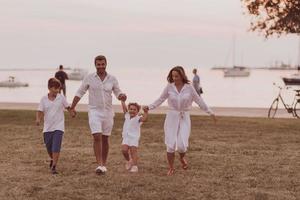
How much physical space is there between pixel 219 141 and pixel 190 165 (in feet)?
13.3

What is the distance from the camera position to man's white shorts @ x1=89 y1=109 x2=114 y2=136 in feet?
34.6

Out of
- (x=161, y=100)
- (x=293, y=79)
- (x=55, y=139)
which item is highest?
(x=161, y=100)

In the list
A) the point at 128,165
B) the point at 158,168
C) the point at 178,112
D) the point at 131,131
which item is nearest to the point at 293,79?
the point at 158,168

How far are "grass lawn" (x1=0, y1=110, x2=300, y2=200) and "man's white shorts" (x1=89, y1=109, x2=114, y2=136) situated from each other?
2.52 feet

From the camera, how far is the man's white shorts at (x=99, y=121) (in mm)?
10539

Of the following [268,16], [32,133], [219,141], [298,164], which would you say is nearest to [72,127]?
[32,133]

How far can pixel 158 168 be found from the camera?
11.5 metres

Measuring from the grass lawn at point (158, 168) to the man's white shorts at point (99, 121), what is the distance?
0.77m

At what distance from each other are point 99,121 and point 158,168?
1.61 metres

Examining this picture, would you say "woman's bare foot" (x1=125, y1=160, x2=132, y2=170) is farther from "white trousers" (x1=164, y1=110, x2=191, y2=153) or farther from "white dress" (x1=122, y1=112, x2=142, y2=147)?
"white trousers" (x1=164, y1=110, x2=191, y2=153)

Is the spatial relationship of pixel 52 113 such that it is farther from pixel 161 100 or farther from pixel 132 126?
pixel 161 100

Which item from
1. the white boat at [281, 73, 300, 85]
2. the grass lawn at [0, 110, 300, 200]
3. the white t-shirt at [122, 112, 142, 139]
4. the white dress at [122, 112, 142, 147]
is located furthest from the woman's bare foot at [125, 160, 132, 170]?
the white boat at [281, 73, 300, 85]

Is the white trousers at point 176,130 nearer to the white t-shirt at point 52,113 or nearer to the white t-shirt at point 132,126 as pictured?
the white t-shirt at point 132,126

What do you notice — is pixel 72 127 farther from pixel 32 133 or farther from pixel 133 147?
pixel 133 147
